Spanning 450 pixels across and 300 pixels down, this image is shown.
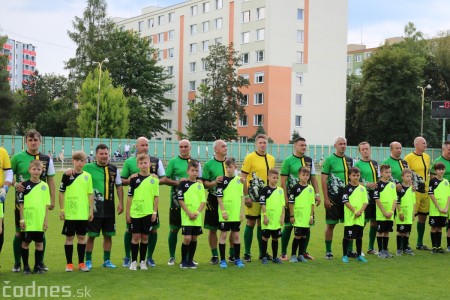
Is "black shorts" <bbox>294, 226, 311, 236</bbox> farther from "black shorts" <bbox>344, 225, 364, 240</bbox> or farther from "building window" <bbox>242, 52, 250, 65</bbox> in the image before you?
"building window" <bbox>242, 52, 250, 65</bbox>

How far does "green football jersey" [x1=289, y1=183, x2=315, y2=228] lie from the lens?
11.1m

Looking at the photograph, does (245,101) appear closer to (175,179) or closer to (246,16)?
(246,16)

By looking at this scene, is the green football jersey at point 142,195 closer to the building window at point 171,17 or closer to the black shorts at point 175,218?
the black shorts at point 175,218

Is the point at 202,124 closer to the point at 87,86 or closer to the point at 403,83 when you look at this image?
the point at 87,86

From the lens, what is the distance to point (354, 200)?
1131 centimetres

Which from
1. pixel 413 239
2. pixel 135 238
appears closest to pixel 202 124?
pixel 413 239

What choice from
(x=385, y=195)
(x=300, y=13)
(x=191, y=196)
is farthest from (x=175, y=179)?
(x=300, y=13)

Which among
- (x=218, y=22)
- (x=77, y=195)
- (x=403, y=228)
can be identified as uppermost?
(x=218, y=22)

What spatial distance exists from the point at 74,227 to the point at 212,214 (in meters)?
2.39

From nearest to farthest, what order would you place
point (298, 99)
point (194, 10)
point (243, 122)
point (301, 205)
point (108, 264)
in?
point (108, 264) → point (301, 205) → point (298, 99) → point (243, 122) → point (194, 10)

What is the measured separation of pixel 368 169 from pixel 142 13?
260ft

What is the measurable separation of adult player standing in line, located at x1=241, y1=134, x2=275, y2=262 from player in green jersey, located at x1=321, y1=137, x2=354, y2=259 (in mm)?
1223

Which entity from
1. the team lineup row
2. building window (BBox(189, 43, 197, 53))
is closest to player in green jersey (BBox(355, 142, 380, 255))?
the team lineup row

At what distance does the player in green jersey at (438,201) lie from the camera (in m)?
12.6
